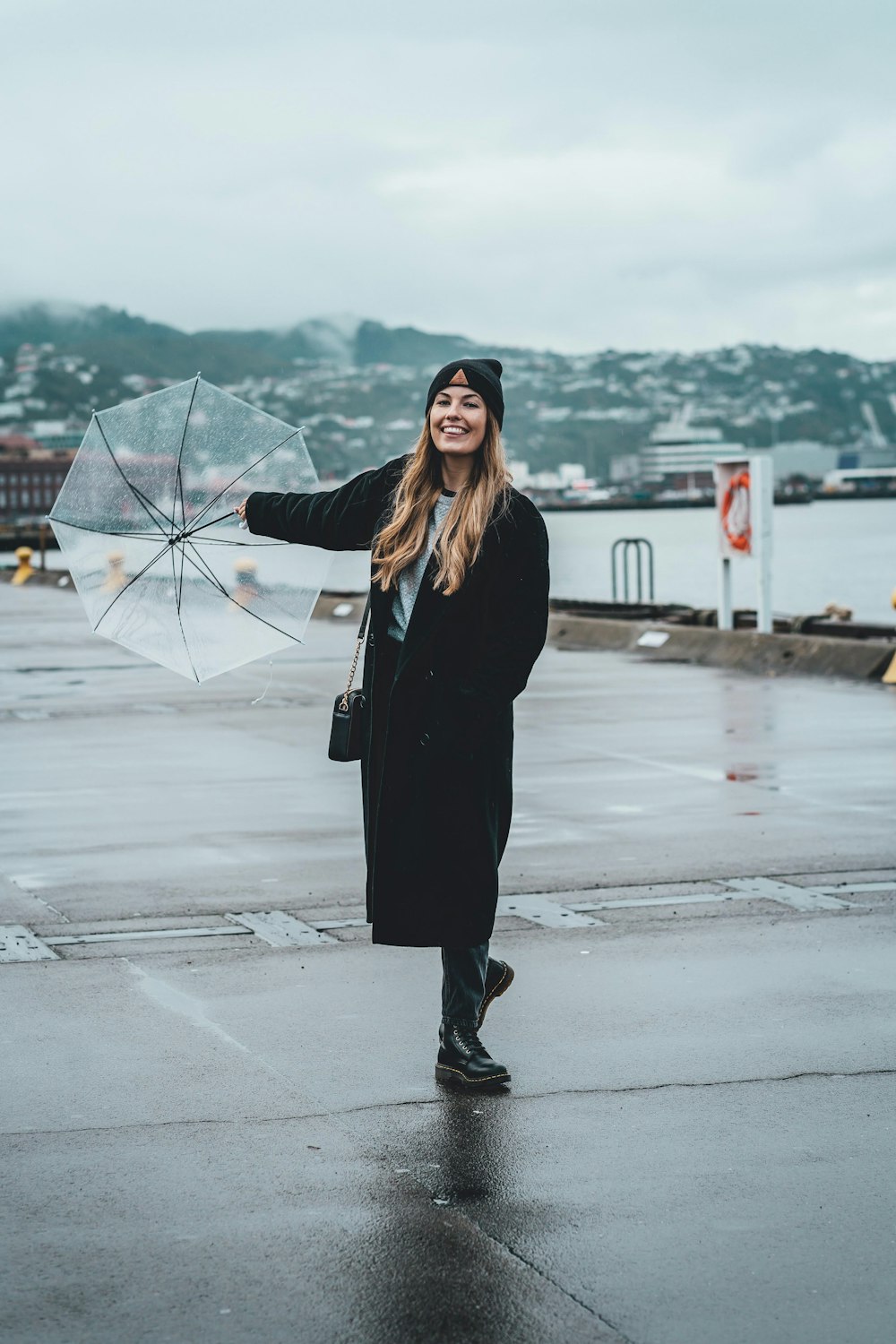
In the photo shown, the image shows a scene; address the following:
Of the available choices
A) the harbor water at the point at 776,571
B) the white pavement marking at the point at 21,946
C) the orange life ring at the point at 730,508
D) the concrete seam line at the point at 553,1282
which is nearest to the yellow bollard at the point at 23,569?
the harbor water at the point at 776,571

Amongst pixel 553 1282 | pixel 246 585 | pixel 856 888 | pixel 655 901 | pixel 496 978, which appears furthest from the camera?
pixel 856 888

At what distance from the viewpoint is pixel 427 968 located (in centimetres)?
693

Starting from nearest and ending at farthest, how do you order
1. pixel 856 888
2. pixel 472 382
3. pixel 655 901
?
pixel 472 382, pixel 655 901, pixel 856 888

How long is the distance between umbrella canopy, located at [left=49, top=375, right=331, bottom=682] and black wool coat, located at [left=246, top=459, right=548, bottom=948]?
0.84 m

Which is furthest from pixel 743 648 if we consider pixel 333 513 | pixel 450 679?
pixel 450 679

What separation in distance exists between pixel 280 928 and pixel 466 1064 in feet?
7.57

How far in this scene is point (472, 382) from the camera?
5.56 metres

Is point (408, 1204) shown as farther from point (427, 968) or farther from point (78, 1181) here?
point (427, 968)

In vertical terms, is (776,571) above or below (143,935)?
below

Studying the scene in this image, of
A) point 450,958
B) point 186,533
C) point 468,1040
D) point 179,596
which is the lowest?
point 468,1040

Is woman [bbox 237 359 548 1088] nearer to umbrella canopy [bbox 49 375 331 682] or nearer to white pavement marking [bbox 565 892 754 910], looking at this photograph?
umbrella canopy [bbox 49 375 331 682]

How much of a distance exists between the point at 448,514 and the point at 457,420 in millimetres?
269

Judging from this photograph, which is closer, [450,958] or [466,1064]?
[466,1064]

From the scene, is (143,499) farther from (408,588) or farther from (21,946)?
(21,946)
